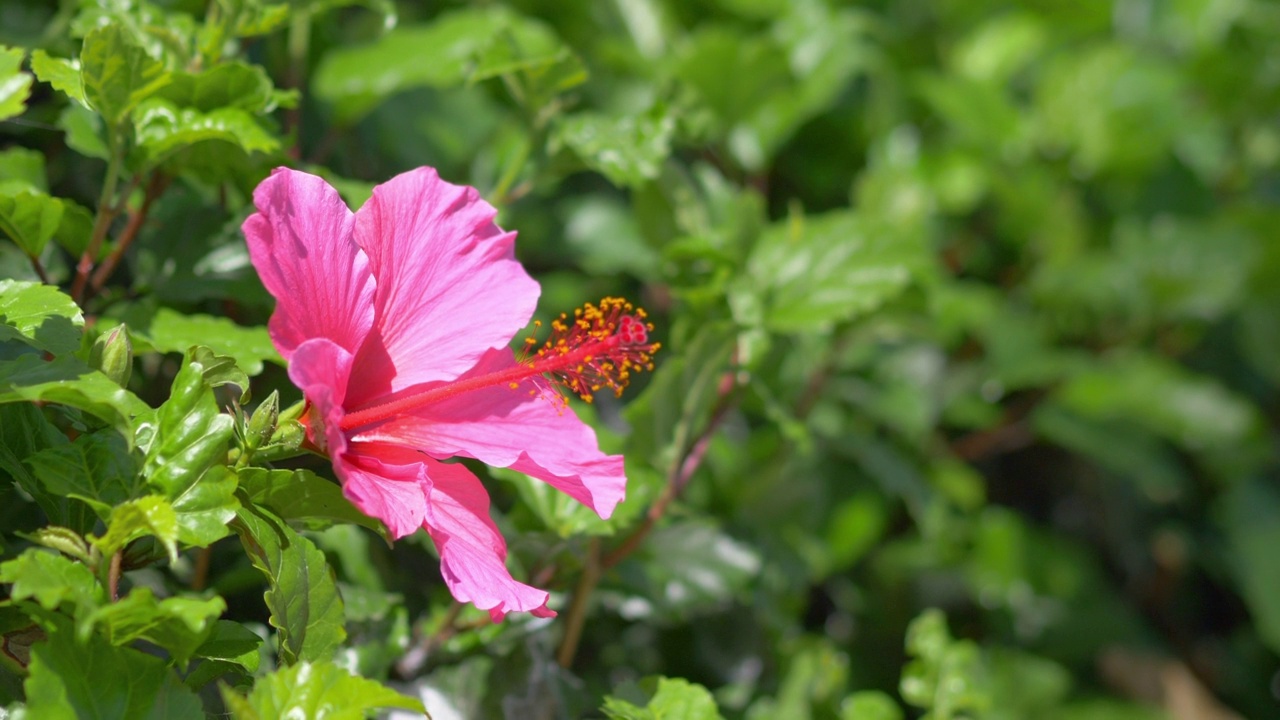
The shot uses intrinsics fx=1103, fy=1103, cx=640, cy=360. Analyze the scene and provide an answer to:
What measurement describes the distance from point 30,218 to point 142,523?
0.35 meters

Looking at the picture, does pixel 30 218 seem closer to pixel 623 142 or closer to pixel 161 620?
pixel 161 620

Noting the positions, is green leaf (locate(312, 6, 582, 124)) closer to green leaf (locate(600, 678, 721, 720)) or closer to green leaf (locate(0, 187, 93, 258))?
green leaf (locate(0, 187, 93, 258))

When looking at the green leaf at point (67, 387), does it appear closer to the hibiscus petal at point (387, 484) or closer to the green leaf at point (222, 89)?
the hibiscus petal at point (387, 484)

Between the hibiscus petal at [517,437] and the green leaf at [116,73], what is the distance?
332mm

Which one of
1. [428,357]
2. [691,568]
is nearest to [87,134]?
[428,357]

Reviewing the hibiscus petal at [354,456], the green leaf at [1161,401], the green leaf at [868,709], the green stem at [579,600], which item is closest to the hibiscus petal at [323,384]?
the hibiscus petal at [354,456]

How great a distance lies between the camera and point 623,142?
1.16m

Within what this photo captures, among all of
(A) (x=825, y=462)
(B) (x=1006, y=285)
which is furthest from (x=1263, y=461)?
(A) (x=825, y=462)

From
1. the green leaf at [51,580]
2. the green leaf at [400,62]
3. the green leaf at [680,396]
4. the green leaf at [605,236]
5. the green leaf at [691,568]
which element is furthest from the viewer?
the green leaf at [605,236]

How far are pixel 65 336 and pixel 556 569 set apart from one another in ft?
1.67

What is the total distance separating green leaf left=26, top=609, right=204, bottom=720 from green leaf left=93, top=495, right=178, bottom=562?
6 cm

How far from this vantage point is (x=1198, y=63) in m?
2.22

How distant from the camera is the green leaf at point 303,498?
2.56 feet

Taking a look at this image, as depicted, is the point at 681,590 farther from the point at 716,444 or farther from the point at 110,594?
the point at 110,594
